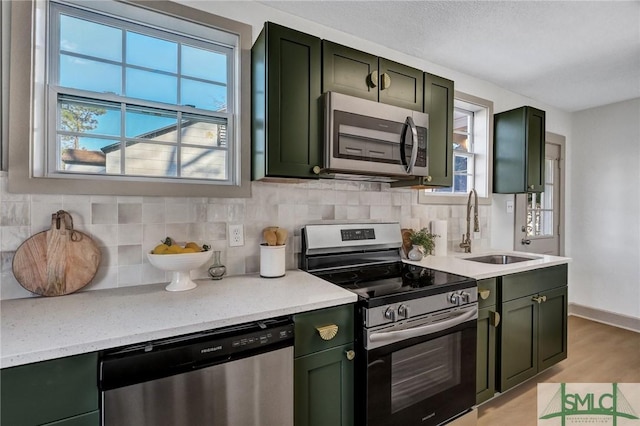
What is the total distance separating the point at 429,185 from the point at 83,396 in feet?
6.76

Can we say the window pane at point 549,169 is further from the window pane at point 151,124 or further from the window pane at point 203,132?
the window pane at point 151,124

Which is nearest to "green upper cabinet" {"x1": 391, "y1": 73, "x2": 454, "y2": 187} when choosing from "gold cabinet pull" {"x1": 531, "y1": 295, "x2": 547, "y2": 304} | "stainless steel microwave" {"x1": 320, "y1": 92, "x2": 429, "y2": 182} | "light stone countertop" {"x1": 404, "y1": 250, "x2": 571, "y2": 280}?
"stainless steel microwave" {"x1": 320, "y1": 92, "x2": 429, "y2": 182}

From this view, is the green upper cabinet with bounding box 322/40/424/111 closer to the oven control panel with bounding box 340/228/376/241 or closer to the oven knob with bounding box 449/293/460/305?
the oven control panel with bounding box 340/228/376/241

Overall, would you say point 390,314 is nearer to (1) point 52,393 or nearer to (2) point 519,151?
(1) point 52,393

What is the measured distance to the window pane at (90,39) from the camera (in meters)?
1.51

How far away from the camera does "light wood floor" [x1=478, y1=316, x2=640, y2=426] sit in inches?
80.3

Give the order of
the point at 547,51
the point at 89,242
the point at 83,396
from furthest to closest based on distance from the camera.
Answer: the point at 547,51, the point at 89,242, the point at 83,396

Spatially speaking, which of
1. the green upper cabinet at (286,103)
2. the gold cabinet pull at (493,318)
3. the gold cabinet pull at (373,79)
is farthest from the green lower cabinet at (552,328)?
the green upper cabinet at (286,103)

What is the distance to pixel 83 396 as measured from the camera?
0.93 metres

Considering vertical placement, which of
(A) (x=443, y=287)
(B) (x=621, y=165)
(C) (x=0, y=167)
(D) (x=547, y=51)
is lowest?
(A) (x=443, y=287)

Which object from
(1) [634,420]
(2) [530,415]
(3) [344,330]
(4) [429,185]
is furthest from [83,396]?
(1) [634,420]

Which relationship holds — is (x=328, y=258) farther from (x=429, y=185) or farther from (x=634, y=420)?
(x=634, y=420)

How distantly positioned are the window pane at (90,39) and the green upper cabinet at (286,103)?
2.31 feet

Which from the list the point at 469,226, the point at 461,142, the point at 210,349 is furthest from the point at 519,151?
the point at 210,349
